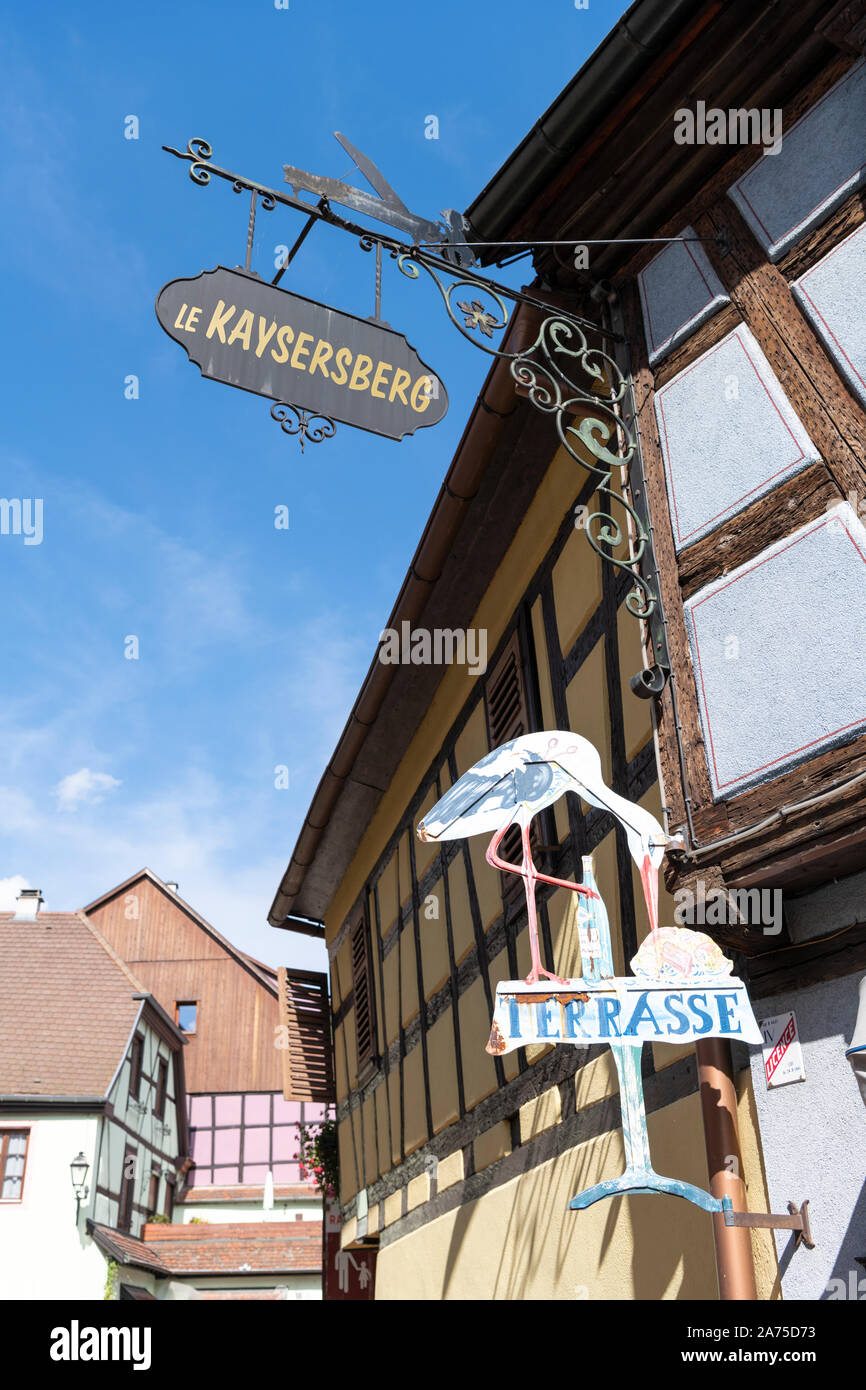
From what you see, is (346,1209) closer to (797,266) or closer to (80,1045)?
(797,266)

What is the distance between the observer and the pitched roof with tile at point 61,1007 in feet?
66.0

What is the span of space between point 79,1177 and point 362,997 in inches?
417

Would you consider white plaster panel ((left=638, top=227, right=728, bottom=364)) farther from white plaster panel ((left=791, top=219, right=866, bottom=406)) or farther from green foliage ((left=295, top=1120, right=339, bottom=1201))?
green foliage ((left=295, top=1120, right=339, bottom=1201))

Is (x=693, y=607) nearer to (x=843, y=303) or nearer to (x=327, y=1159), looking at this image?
(x=843, y=303)

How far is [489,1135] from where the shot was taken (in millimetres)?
6734

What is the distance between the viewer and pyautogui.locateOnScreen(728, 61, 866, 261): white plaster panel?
159 inches

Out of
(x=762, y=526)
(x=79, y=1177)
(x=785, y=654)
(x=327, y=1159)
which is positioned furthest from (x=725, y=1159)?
(x=79, y=1177)

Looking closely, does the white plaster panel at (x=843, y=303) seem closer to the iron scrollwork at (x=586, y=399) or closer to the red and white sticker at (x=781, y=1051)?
the iron scrollwork at (x=586, y=399)

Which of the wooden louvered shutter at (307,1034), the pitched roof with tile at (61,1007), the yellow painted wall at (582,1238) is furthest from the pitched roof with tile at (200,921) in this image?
the yellow painted wall at (582,1238)

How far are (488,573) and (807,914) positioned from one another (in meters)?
4.39

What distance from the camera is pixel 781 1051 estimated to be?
145 inches

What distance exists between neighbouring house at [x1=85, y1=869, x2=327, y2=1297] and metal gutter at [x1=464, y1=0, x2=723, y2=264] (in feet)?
72.4

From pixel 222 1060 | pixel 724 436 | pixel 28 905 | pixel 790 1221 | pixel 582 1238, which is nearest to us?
pixel 790 1221

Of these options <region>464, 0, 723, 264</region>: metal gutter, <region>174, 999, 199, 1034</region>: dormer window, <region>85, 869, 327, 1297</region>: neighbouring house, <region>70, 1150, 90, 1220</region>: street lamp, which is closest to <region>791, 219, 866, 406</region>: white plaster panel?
<region>464, 0, 723, 264</region>: metal gutter
